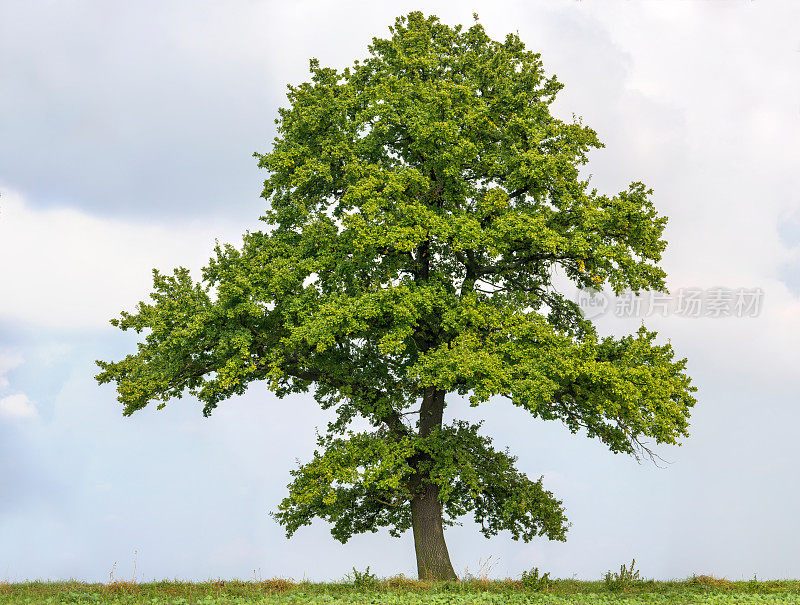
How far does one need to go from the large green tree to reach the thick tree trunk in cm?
7

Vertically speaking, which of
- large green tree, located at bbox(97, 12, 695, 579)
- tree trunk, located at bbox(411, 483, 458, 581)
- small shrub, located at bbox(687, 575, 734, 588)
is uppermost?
large green tree, located at bbox(97, 12, 695, 579)

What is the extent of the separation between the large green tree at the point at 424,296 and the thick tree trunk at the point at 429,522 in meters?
0.07

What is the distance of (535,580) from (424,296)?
915cm

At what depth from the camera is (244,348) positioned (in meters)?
21.6

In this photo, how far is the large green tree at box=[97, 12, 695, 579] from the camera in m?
21.0

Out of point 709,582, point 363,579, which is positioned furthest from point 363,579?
point 709,582

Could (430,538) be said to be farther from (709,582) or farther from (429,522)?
(709,582)

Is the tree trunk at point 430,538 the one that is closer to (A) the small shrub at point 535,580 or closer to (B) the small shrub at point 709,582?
(A) the small shrub at point 535,580

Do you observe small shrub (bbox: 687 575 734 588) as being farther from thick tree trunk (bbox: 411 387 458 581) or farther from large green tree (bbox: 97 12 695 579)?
thick tree trunk (bbox: 411 387 458 581)

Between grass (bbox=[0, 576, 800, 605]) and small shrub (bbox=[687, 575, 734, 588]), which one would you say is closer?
grass (bbox=[0, 576, 800, 605])

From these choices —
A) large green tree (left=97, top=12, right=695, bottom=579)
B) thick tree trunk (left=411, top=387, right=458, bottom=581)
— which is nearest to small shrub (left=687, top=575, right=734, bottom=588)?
large green tree (left=97, top=12, right=695, bottom=579)

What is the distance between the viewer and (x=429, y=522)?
22828 mm

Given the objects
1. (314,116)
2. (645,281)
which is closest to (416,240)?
(314,116)

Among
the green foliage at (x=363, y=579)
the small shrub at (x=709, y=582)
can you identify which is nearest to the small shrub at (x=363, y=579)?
the green foliage at (x=363, y=579)
